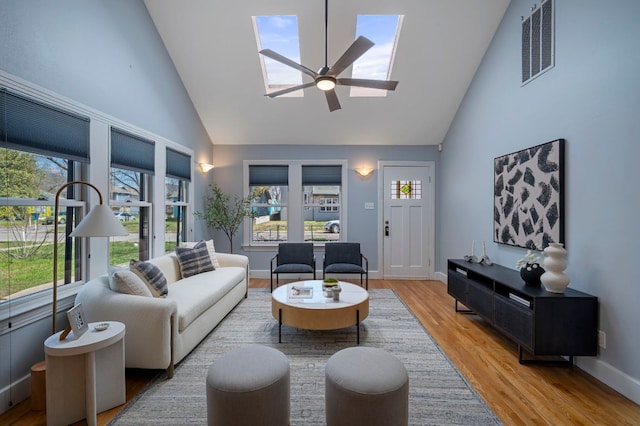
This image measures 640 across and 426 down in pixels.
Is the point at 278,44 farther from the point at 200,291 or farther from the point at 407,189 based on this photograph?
the point at 200,291

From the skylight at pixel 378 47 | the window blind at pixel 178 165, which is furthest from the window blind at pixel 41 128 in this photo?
the skylight at pixel 378 47

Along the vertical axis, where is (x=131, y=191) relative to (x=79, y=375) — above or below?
above

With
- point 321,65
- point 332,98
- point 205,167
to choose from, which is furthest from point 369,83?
point 205,167

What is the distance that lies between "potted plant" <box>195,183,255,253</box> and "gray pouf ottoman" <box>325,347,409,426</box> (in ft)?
12.8

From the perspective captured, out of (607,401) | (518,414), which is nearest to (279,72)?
(518,414)

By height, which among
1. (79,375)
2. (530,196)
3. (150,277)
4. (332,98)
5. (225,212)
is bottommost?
(79,375)

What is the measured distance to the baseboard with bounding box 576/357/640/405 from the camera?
208 centimetres

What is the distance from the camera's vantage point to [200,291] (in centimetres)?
304

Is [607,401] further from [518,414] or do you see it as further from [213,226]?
[213,226]

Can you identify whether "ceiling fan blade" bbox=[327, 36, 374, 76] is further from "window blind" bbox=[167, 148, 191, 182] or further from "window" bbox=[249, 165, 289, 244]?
"window" bbox=[249, 165, 289, 244]

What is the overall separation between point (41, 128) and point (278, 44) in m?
3.06

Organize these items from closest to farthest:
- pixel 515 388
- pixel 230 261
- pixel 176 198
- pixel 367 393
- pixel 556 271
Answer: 1. pixel 367 393
2. pixel 515 388
3. pixel 556 271
4. pixel 230 261
5. pixel 176 198

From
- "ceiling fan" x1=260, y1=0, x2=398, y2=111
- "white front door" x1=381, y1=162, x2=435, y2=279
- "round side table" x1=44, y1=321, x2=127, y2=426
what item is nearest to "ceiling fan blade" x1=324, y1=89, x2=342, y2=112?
"ceiling fan" x1=260, y1=0, x2=398, y2=111

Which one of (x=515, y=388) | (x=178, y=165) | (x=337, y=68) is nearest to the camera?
(x=515, y=388)
